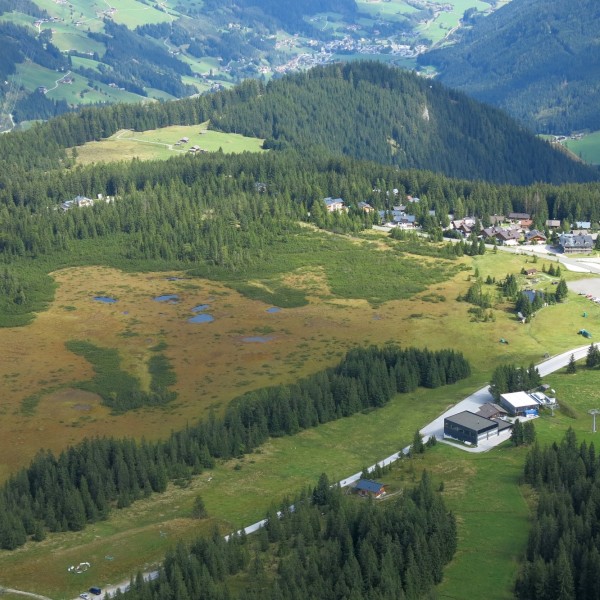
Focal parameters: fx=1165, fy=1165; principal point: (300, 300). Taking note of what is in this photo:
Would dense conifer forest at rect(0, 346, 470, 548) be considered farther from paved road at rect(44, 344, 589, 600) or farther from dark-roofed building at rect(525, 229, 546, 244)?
dark-roofed building at rect(525, 229, 546, 244)

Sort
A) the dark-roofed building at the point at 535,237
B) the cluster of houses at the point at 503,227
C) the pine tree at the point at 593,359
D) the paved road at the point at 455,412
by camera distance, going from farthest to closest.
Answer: the dark-roofed building at the point at 535,237 → the cluster of houses at the point at 503,227 → the pine tree at the point at 593,359 → the paved road at the point at 455,412

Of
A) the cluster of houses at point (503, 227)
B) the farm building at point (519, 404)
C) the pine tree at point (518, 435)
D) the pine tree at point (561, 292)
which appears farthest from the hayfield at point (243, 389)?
the cluster of houses at point (503, 227)

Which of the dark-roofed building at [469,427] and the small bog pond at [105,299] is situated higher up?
the small bog pond at [105,299]

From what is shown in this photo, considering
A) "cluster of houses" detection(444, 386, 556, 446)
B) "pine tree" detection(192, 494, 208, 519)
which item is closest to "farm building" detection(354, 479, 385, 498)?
"pine tree" detection(192, 494, 208, 519)

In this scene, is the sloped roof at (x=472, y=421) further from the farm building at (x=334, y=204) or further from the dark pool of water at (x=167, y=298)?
the farm building at (x=334, y=204)

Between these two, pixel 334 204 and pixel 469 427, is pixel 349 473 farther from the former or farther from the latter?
pixel 334 204

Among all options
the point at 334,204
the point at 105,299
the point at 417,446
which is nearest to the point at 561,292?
the point at 417,446

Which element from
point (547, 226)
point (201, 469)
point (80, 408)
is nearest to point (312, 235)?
point (547, 226)

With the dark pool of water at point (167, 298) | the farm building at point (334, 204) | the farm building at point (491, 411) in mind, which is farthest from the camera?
the farm building at point (334, 204)

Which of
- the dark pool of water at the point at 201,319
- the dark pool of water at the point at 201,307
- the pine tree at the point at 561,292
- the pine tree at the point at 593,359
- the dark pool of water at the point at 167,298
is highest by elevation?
the dark pool of water at the point at 167,298
